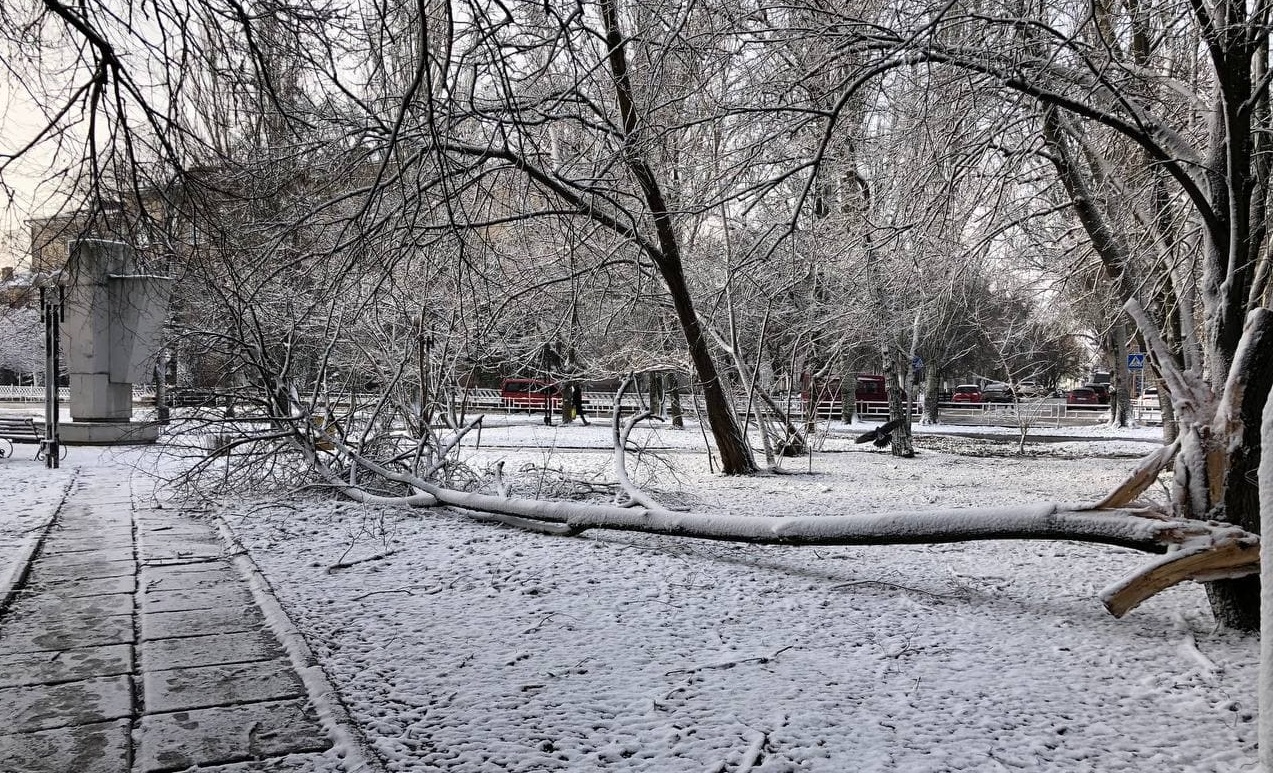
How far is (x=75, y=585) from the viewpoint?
5805 mm

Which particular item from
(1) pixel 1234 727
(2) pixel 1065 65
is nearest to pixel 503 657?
(1) pixel 1234 727

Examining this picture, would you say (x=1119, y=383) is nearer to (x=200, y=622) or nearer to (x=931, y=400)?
(x=931, y=400)

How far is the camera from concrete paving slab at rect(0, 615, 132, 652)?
4480mm

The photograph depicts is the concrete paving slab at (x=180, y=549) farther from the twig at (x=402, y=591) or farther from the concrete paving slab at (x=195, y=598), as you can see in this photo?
the twig at (x=402, y=591)

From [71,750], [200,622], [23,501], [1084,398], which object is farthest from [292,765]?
[1084,398]

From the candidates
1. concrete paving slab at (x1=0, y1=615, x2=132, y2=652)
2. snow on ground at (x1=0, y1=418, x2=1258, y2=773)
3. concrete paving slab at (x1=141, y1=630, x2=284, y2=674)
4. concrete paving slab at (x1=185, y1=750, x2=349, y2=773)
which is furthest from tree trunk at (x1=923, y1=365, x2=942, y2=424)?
concrete paving slab at (x1=185, y1=750, x2=349, y2=773)

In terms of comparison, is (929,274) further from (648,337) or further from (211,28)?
(211,28)

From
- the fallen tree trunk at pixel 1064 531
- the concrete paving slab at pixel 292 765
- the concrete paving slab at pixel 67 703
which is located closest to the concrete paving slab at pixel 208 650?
the concrete paving slab at pixel 67 703

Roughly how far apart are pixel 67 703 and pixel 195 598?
1801mm

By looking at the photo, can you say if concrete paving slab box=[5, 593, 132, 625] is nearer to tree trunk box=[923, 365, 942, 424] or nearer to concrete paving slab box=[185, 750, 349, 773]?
concrete paving slab box=[185, 750, 349, 773]

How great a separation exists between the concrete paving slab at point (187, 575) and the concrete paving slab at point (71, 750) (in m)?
2.47

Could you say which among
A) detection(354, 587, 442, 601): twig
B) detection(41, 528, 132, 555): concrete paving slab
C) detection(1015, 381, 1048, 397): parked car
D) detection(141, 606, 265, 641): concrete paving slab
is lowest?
detection(141, 606, 265, 641): concrete paving slab

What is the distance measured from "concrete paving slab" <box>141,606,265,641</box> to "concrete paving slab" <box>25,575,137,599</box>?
2.67 ft

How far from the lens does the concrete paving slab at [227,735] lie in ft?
10.3
